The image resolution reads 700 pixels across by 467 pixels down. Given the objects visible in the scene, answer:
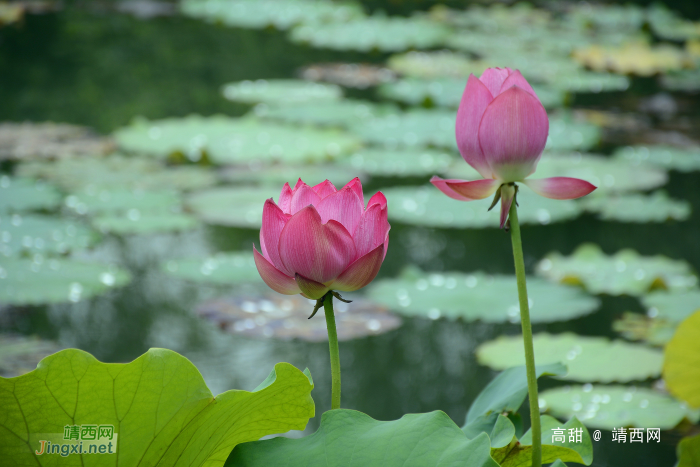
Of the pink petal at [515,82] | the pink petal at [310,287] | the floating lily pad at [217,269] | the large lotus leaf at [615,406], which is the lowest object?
the large lotus leaf at [615,406]

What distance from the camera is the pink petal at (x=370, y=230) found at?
49 cm

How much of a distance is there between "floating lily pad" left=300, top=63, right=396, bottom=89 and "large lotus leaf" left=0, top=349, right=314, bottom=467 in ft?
9.45

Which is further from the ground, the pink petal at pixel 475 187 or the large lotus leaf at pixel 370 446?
the pink petal at pixel 475 187

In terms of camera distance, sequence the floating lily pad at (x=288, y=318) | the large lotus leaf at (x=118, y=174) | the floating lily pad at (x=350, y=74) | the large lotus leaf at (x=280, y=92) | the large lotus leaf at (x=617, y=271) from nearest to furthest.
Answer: the floating lily pad at (x=288, y=318), the large lotus leaf at (x=617, y=271), the large lotus leaf at (x=118, y=174), the large lotus leaf at (x=280, y=92), the floating lily pad at (x=350, y=74)

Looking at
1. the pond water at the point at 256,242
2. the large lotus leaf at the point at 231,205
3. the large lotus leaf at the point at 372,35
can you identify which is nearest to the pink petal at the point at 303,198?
the pond water at the point at 256,242

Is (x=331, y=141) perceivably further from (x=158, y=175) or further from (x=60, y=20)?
(x=60, y=20)

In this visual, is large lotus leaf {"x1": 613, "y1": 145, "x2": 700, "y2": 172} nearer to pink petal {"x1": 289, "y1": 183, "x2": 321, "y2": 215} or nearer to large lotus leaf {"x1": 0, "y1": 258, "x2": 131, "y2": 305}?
large lotus leaf {"x1": 0, "y1": 258, "x2": 131, "y2": 305}

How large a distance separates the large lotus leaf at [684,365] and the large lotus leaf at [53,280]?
1.11 metres

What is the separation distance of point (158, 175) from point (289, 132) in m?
0.57

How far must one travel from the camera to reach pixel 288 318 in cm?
141

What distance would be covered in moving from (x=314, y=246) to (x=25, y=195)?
5.40ft

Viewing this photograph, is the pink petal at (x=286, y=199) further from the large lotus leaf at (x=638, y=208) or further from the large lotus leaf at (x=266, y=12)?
the large lotus leaf at (x=266, y=12)

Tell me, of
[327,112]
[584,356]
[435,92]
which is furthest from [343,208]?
[435,92]

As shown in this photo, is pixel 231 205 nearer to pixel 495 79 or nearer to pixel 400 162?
pixel 400 162
